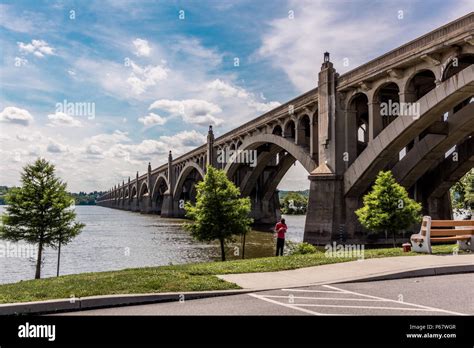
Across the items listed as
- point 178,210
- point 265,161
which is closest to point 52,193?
point 265,161

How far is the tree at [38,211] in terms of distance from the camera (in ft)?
77.3

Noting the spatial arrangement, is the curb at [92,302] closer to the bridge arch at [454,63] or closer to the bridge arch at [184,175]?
the bridge arch at [454,63]

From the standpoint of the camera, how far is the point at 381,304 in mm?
7180

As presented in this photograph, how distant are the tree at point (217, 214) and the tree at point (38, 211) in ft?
22.5

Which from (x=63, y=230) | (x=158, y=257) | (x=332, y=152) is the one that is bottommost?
(x=158, y=257)

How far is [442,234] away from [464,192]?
43466 mm

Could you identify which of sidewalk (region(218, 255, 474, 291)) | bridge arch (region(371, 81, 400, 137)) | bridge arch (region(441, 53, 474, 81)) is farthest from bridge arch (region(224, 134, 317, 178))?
sidewalk (region(218, 255, 474, 291))

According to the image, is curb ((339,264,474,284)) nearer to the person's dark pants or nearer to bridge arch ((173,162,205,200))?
the person's dark pants

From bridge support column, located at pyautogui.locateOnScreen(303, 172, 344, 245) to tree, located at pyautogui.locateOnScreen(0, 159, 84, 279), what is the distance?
15.6 m

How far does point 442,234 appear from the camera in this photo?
43.7ft

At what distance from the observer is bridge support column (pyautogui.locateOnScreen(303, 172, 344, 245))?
3023 centimetres

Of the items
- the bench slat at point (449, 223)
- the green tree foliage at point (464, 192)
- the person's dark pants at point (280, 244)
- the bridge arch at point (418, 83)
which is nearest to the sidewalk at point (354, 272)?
the bench slat at point (449, 223)
